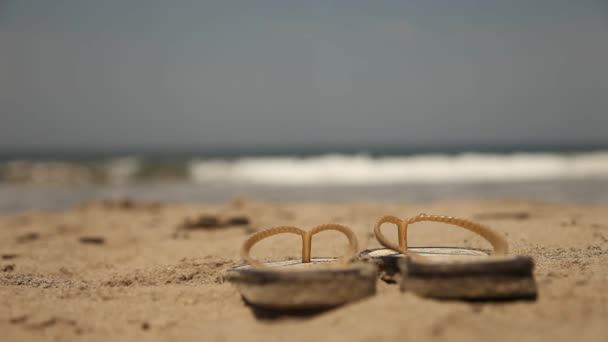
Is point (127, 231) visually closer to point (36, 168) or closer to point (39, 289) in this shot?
point (39, 289)

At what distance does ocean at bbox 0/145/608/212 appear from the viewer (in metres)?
12.3

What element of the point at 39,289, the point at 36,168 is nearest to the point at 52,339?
the point at 39,289

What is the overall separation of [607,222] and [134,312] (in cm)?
486

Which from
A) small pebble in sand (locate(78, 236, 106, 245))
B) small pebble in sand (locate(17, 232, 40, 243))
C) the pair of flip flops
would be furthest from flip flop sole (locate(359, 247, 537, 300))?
small pebble in sand (locate(17, 232, 40, 243))

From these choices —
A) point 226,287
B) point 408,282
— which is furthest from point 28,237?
point 408,282

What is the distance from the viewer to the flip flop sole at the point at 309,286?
8.43ft

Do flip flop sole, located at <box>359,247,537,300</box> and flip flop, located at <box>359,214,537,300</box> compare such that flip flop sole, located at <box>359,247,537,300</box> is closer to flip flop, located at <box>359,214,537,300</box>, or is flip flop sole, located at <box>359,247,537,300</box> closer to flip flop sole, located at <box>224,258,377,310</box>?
flip flop, located at <box>359,214,537,300</box>

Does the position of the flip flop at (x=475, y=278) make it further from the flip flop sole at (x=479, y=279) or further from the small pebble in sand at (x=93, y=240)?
the small pebble in sand at (x=93, y=240)

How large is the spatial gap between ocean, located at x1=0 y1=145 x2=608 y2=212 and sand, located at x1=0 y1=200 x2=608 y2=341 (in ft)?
17.9

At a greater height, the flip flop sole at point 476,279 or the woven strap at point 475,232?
the woven strap at point 475,232

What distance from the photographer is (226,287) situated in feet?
10.9

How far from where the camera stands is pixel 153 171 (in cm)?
2158

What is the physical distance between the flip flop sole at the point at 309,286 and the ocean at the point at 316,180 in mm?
8512

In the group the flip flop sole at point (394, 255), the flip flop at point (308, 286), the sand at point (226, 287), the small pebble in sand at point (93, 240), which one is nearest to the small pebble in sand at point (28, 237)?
the sand at point (226, 287)
